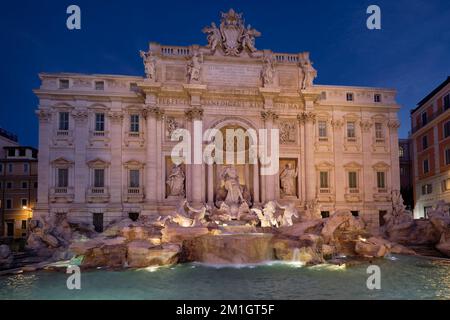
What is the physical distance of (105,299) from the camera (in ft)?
30.8

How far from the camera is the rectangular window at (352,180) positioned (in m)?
27.3

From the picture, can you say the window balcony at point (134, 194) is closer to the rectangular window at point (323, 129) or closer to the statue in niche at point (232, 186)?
the statue in niche at point (232, 186)

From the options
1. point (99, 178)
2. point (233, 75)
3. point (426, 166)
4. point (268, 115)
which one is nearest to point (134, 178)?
point (99, 178)

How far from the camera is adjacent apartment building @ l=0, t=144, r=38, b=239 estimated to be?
36.4 m

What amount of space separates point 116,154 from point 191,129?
567 cm

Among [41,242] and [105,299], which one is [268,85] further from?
[105,299]

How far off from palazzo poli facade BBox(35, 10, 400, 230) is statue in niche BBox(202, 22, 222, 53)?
76mm

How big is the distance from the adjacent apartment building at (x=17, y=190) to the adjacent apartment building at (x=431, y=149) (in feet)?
129

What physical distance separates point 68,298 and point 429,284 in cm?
1101

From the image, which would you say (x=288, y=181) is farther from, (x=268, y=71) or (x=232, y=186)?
(x=268, y=71)

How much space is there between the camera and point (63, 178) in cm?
2445

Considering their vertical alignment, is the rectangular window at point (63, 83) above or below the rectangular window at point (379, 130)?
above

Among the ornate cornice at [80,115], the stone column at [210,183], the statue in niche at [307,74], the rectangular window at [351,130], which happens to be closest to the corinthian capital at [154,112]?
the ornate cornice at [80,115]

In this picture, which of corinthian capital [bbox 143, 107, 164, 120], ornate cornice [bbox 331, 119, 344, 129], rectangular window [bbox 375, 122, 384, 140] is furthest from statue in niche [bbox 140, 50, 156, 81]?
rectangular window [bbox 375, 122, 384, 140]
